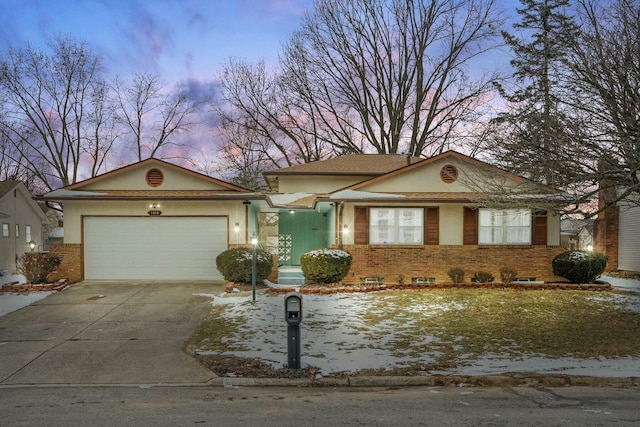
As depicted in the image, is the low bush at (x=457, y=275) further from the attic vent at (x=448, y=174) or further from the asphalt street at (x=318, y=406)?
the asphalt street at (x=318, y=406)

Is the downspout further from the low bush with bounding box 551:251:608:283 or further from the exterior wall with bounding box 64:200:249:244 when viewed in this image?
the low bush with bounding box 551:251:608:283

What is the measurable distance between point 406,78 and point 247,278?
20.5 metres

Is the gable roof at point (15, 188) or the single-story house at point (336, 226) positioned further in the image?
the gable roof at point (15, 188)

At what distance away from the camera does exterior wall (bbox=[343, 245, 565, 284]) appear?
16000mm

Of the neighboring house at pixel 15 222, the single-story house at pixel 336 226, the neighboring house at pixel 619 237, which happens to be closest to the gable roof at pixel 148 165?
the single-story house at pixel 336 226

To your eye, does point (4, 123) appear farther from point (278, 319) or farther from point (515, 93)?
point (515, 93)

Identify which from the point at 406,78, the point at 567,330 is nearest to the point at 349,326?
the point at 567,330

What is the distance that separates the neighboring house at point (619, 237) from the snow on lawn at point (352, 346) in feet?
34.7

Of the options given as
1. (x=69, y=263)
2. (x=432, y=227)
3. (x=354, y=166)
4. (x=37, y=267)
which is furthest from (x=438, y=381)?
(x=354, y=166)

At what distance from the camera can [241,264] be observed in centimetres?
1468

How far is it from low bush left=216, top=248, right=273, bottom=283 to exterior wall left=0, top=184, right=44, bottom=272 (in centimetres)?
1263

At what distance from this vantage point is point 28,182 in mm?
38094

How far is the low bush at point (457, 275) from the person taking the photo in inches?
612

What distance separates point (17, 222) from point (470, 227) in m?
20.8
